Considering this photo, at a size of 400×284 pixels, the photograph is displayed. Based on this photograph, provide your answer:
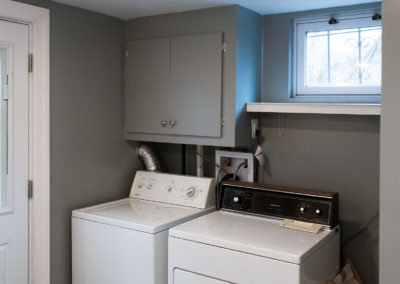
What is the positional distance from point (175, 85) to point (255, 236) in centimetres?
107

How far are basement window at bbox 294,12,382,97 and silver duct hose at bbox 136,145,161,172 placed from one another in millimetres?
1035

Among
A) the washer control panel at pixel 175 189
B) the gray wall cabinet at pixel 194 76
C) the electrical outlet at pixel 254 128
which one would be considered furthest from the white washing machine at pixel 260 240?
the gray wall cabinet at pixel 194 76

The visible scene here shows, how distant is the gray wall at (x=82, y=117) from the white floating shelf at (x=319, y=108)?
92cm

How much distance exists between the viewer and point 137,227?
244cm

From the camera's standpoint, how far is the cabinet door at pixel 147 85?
287 cm

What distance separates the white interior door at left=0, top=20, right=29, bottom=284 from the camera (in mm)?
2463

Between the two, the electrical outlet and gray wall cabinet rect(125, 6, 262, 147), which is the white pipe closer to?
gray wall cabinet rect(125, 6, 262, 147)

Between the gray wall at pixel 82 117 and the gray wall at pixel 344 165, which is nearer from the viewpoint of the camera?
the gray wall at pixel 344 165

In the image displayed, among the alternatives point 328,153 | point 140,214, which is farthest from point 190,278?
point 328,153

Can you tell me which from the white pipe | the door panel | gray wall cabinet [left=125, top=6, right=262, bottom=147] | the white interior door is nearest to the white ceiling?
gray wall cabinet [left=125, top=6, right=262, bottom=147]

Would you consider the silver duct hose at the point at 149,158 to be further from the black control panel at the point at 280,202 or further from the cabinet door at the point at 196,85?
the black control panel at the point at 280,202

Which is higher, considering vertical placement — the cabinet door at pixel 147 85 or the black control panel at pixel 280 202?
the cabinet door at pixel 147 85

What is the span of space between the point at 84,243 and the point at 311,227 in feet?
4.21

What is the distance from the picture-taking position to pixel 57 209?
106 inches
